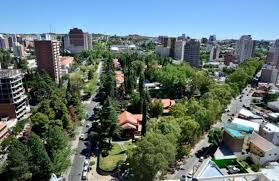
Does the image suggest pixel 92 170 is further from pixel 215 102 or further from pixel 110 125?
pixel 215 102

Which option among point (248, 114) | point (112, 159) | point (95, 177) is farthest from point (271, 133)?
point (95, 177)

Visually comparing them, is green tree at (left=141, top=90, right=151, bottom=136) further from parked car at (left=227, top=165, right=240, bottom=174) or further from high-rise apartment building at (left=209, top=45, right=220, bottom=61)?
high-rise apartment building at (left=209, top=45, right=220, bottom=61)

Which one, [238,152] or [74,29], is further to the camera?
[74,29]

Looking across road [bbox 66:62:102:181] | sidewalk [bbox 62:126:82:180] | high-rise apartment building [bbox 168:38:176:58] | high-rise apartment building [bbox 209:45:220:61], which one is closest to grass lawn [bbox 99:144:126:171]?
road [bbox 66:62:102:181]

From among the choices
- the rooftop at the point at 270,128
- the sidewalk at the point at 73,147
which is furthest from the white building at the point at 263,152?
the sidewalk at the point at 73,147

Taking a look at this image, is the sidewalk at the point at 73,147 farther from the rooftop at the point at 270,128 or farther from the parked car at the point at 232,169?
the rooftop at the point at 270,128

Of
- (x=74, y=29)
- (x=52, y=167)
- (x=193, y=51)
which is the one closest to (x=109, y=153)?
(x=52, y=167)

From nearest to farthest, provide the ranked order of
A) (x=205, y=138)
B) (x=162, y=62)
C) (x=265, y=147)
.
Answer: (x=265, y=147) < (x=205, y=138) < (x=162, y=62)
